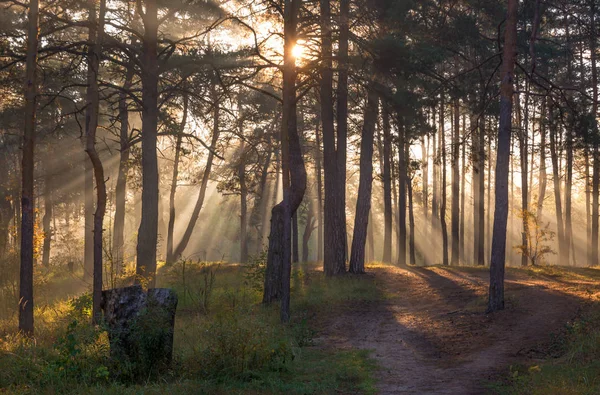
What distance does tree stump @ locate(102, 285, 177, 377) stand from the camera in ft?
28.1

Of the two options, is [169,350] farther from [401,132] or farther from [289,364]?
[401,132]

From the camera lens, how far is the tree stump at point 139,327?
28.1 ft

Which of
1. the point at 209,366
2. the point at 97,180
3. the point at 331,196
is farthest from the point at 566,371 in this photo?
the point at 331,196

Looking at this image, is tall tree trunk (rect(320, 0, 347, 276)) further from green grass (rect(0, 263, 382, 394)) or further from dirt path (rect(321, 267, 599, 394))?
green grass (rect(0, 263, 382, 394))

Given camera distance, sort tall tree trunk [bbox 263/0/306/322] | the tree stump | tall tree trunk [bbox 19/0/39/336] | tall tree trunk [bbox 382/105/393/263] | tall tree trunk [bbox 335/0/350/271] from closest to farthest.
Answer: the tree stump
tall tree trunk [bbox 19/0/39/336]
tall tree trunk [bbox 263/0/306/322]
tall tree trunk [bbox 335/0/350/271]
tall tree trunk [bbox 382/105/393/263]

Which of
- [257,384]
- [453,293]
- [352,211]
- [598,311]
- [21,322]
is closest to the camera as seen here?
[257,384]

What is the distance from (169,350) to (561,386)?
5.38m

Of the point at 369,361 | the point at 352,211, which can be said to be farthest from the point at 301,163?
the point at 352,211

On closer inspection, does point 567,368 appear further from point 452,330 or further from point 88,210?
point 88,210

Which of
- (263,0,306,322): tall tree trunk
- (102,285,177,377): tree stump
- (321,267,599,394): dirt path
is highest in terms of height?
(263,0,306,322): tall tree trunk

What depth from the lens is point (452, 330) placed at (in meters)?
13.3

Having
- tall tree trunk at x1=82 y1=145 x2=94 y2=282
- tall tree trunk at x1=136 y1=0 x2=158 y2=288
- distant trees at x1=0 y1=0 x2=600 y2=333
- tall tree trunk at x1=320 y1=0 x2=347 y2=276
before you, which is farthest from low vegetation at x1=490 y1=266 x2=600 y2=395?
tall tree trunk at x1=82 y1=145 x2=94 y2=282

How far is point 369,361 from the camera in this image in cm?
1067

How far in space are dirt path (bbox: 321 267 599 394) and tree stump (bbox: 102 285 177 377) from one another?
10.6 feet
